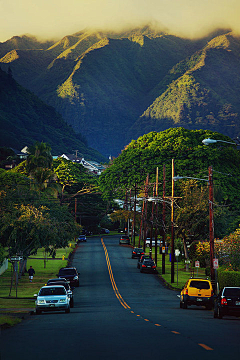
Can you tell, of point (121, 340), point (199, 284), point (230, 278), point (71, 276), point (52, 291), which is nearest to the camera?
point (121, 340)

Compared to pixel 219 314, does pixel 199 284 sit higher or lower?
higher

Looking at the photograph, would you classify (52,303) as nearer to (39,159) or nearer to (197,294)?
(197,294)

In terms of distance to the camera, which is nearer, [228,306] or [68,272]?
[228,306]

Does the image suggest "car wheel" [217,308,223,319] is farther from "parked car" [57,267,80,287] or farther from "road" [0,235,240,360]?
"parked car" [57,267,80,287]

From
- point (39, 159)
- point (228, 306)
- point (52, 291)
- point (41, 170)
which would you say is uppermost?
point (39, 159)

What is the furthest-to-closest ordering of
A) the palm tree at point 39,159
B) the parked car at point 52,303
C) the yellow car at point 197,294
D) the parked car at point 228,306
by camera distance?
the palm tree at point 39,159
the yellow car at point 197,294
the parked car at point 52,303
the parked car at point 228,306

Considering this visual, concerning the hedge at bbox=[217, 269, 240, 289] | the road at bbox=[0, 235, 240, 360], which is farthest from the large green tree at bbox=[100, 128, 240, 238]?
the road at bbox=[0, 235, 240, 360]

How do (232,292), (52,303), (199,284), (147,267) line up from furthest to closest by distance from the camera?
(147,267) < (199,284) < (52,303) < (232,292)

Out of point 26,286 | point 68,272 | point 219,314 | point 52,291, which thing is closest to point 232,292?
point 219,314

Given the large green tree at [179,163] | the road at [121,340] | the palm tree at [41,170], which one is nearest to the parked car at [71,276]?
the road at [121,340]

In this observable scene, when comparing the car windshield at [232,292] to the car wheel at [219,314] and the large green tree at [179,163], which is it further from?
the large green tree at [179,163]

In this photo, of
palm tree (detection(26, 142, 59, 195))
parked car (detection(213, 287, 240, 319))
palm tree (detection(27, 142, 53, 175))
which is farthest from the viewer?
palm tree (detection(27, 142, 53, 175))

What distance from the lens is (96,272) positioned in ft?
199

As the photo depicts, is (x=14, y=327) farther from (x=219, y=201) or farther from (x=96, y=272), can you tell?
(x=219, y=201)
